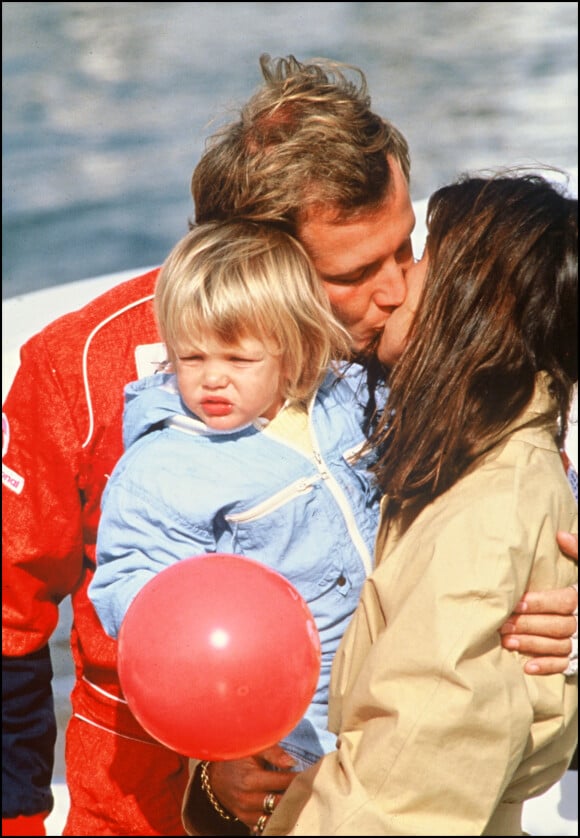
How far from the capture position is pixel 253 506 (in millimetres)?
1970

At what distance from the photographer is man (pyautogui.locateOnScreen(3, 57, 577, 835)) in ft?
6.99

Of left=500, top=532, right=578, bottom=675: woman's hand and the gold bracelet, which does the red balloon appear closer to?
left=500, top=532, right=578, bottom=675: woman's hand

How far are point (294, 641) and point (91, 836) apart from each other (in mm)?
999

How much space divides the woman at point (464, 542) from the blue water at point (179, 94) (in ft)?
23.9

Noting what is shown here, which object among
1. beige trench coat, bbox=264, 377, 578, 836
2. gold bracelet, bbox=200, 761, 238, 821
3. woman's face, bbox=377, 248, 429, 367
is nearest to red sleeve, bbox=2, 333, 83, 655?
gold bracelet, bbox=200, 761, 238, 821

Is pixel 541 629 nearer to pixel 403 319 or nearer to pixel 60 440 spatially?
pixel 403 319

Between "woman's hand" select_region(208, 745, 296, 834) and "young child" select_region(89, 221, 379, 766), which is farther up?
"young child" select_region(89, 221, 379, 766)

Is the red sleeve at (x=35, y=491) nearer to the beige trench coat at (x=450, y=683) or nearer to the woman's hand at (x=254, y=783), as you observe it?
the woman's hand at (x=254, y=783)

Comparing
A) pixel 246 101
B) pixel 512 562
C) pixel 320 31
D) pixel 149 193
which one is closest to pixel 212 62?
pixel 320 31

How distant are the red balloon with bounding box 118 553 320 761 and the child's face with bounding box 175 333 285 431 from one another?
0.37 metres

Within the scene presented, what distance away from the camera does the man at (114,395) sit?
213cm

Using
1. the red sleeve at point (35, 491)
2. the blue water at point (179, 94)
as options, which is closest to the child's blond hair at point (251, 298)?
the red sleeve at point (35, 491)

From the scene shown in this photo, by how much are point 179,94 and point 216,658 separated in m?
10.3

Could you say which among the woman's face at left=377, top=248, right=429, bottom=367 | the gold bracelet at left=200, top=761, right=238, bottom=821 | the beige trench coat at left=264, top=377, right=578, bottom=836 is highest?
the woman's face at left=377, top=248, right=429, bottom=367
